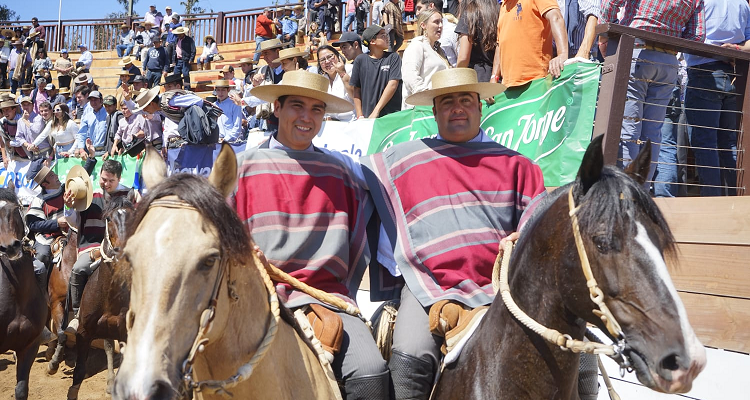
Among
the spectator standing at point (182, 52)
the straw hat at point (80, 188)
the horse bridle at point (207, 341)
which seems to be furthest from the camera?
the spectator standing at point (182, 52)

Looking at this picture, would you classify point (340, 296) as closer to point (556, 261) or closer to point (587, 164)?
point (556, 261)

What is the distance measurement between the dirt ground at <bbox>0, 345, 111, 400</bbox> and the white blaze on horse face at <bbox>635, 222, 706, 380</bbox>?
7.27m

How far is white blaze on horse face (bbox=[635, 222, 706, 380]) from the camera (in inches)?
80.7

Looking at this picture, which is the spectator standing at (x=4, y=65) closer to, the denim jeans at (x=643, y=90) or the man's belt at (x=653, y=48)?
the denim jeans at (x=643, y=90)

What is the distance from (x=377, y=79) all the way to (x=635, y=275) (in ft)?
21.5

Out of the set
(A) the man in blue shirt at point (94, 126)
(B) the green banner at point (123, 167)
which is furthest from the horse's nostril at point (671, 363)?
(A) the man in blue shirt at point (94, 126)

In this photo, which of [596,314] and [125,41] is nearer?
[596,314]

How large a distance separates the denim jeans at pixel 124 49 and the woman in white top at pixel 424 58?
2216 centimetres

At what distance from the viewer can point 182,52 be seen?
69.9ft

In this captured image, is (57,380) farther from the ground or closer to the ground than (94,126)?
closer to the ground

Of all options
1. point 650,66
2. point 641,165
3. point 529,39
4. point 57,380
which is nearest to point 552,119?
point 650,66

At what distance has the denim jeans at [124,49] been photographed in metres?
26.9

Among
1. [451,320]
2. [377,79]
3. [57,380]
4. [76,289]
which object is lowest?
[57,380]

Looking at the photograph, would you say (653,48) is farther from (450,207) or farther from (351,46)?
(351,46)
